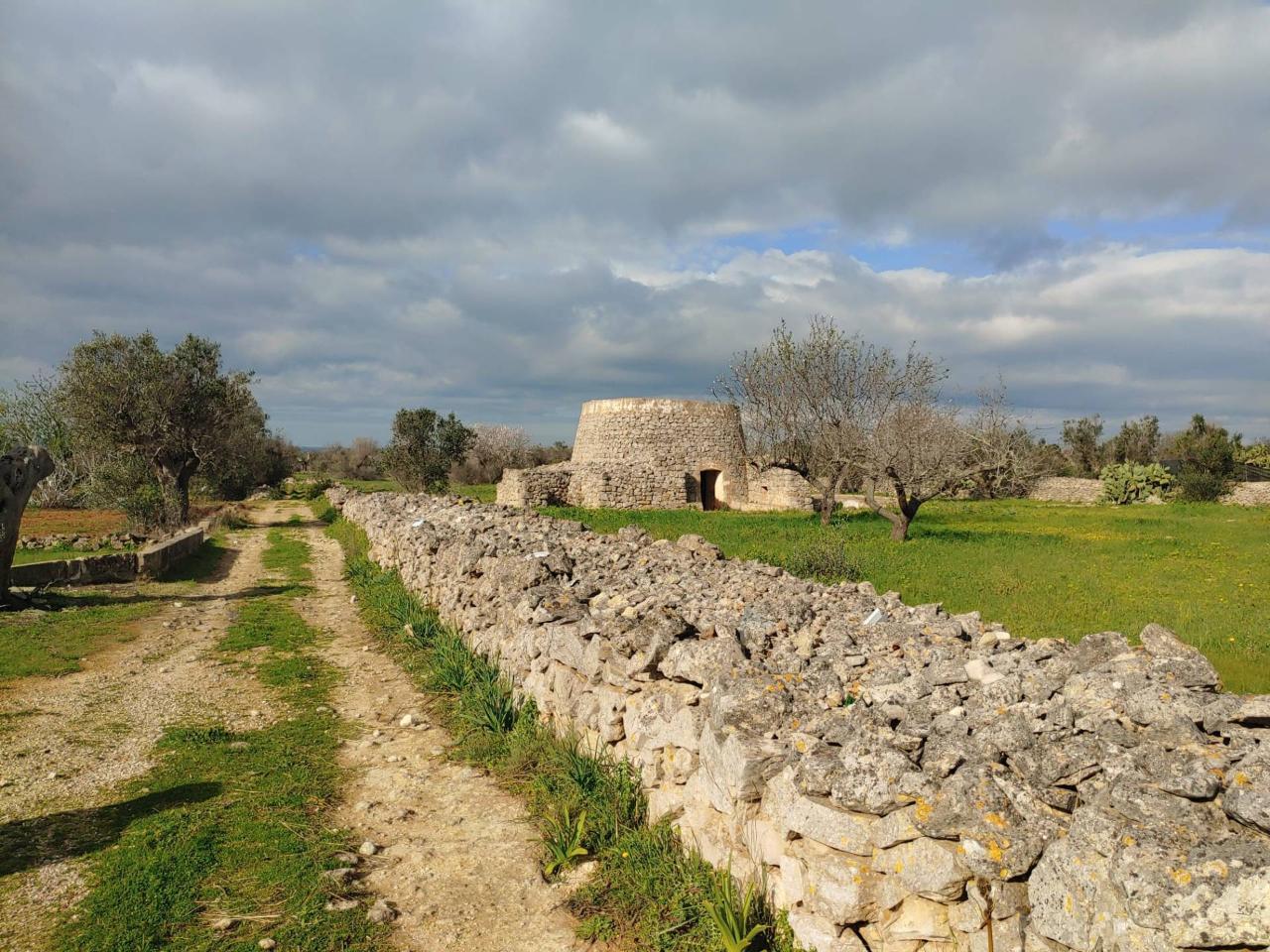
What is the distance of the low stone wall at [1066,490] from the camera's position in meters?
38.4

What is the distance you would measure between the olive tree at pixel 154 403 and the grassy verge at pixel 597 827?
64.1 ft

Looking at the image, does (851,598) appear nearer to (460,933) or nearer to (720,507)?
(460,933)

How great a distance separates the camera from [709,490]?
33156 millimetres

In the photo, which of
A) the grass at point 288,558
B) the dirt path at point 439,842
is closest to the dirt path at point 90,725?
the dirt path at point 439,842

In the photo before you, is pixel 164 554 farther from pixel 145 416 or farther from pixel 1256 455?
pixel 1256 455

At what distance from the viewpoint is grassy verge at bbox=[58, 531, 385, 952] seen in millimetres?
3537

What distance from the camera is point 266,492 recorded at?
4259 cm

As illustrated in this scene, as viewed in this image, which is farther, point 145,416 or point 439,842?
point 145,416

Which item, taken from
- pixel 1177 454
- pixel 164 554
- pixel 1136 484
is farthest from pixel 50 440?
pixel 1177 454

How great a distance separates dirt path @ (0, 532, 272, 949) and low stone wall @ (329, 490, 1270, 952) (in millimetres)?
3148

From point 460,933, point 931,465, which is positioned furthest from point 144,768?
point 931,465

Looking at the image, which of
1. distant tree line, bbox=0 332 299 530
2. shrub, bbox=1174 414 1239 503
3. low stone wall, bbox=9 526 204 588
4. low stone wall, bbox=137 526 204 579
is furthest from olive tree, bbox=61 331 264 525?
shrub, bbox=1174 414 1239 503

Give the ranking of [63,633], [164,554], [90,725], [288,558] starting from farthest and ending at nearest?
[288,558] < [164,554] < [63,633] < [90,725]

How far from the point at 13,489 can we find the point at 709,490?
1011 inches
